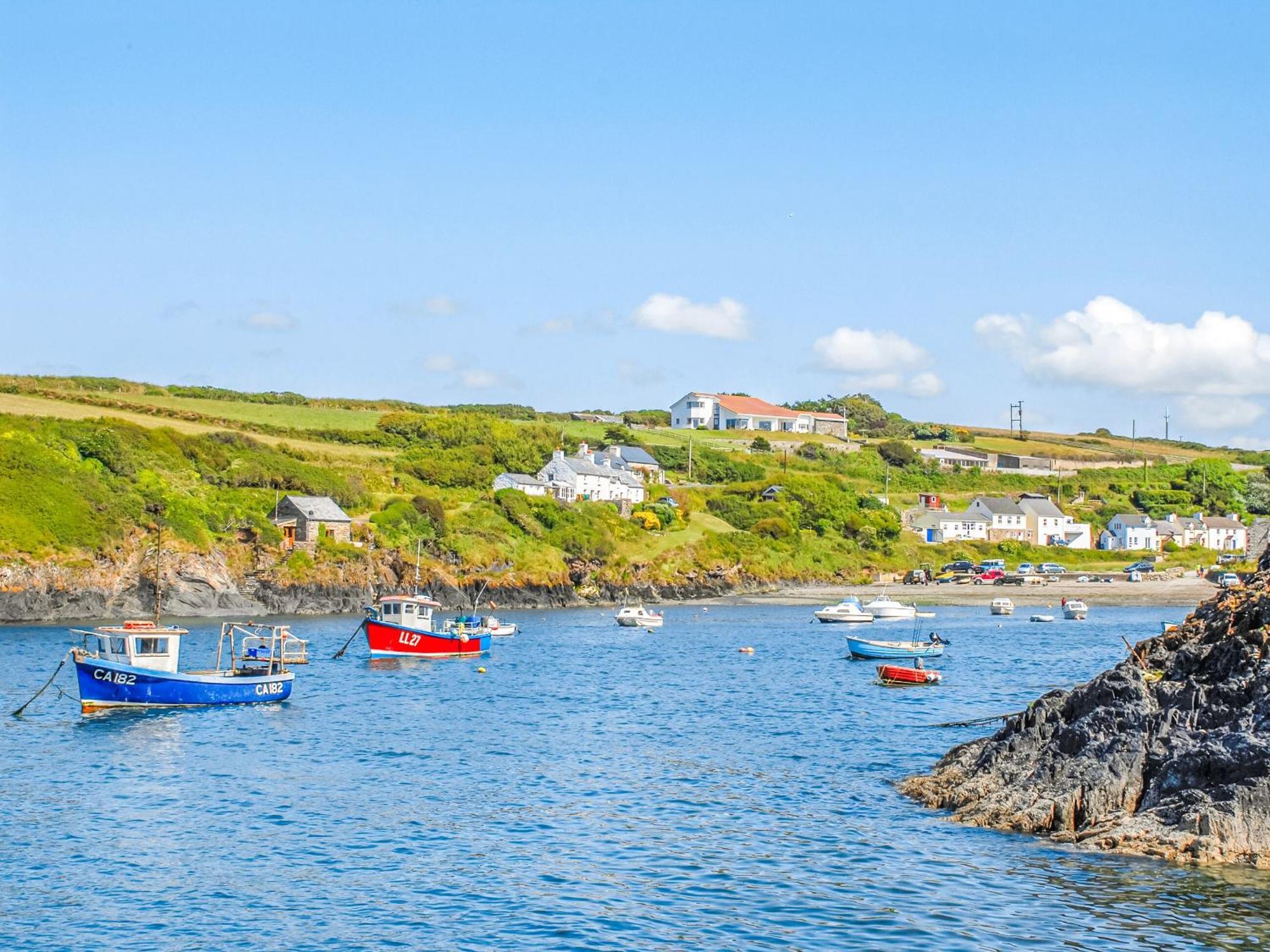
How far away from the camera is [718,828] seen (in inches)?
1218

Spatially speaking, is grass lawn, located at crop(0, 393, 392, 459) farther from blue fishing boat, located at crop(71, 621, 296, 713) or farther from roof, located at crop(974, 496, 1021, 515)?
roof, located at crop(974, 496, 1021, 515)

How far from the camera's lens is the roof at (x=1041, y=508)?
173000mm

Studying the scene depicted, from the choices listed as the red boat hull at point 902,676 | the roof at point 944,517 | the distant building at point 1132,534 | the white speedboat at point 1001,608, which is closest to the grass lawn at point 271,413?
the roof at point 944,517

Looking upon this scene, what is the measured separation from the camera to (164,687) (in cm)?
5066

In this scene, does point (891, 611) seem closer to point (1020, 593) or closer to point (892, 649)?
point (1020, 593)

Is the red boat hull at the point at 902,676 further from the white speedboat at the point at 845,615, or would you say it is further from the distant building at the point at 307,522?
the distant building at the point at 307,522

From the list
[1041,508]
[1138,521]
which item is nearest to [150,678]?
[1041,508]

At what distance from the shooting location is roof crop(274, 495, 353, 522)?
111375mm

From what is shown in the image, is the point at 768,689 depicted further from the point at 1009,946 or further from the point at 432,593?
the point at 432,593

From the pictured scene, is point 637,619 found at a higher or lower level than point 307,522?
lower

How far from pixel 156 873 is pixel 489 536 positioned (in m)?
95.5

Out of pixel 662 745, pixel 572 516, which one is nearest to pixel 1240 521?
pixel 572 516

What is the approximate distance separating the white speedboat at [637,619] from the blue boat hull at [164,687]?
159 feet

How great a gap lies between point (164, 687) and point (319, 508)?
62.9 metres
